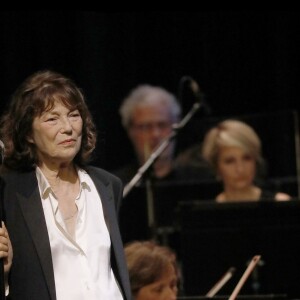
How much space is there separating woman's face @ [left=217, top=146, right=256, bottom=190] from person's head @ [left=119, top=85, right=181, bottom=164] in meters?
0.69

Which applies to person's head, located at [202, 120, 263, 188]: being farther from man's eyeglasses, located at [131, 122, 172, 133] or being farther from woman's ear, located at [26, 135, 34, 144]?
woman's ear, located at [26, 135, 34, 144]

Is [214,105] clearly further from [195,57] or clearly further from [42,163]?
[42,163]

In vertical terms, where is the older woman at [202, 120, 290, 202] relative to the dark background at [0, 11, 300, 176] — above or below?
below

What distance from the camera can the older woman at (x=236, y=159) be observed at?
5469mm

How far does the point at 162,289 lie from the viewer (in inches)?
147

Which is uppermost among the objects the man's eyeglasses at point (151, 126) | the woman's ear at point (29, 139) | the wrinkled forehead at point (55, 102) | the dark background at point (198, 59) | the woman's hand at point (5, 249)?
the dark background at point (198, 59)

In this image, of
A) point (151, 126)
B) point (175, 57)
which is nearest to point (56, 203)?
point (151, 126)

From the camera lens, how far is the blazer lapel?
3.06 meters

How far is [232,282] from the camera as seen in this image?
4.48 m

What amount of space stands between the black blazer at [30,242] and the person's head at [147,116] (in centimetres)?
294

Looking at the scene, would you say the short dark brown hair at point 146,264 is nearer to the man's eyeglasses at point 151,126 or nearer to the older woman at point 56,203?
the older woman at point 56,203

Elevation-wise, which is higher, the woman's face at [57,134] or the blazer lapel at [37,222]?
the woman's face at [57,134]

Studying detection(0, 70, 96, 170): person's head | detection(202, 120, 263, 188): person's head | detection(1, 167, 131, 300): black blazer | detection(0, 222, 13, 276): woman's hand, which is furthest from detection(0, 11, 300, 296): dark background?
detection(0, 222, 13, 276): woman's hand

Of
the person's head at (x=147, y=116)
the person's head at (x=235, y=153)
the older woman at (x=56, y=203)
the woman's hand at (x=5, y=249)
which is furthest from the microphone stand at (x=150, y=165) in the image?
the woman's hand at (x=5, y=249)
